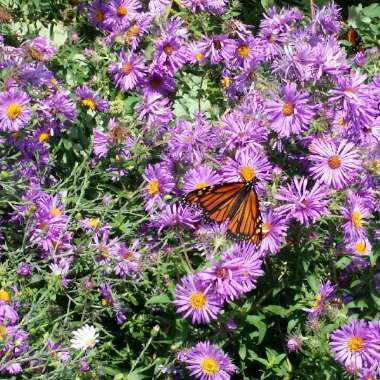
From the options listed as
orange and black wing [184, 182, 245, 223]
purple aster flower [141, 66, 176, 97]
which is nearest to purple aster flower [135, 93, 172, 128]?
purple aster flower [141, 66, 176, 97]

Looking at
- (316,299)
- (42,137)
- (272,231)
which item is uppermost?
(272,231)

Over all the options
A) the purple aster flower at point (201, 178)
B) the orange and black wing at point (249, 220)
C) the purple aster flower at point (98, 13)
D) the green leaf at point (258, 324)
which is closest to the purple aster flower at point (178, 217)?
the purple aster flower at point (201, 178)

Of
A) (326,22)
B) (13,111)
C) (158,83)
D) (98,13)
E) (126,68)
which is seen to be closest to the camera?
(13,111)

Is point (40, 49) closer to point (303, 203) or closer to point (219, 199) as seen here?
point (219, 199)

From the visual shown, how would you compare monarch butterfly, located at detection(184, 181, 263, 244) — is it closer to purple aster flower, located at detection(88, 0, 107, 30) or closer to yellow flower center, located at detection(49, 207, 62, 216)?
yellow flower center, located at detection(49, 207, 62, 216)

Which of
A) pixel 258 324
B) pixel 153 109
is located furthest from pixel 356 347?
pixel 153 109

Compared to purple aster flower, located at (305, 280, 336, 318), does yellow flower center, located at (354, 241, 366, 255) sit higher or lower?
higher

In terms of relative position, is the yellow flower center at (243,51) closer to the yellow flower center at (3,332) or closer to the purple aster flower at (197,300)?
the purple aster flower at (197,300)
